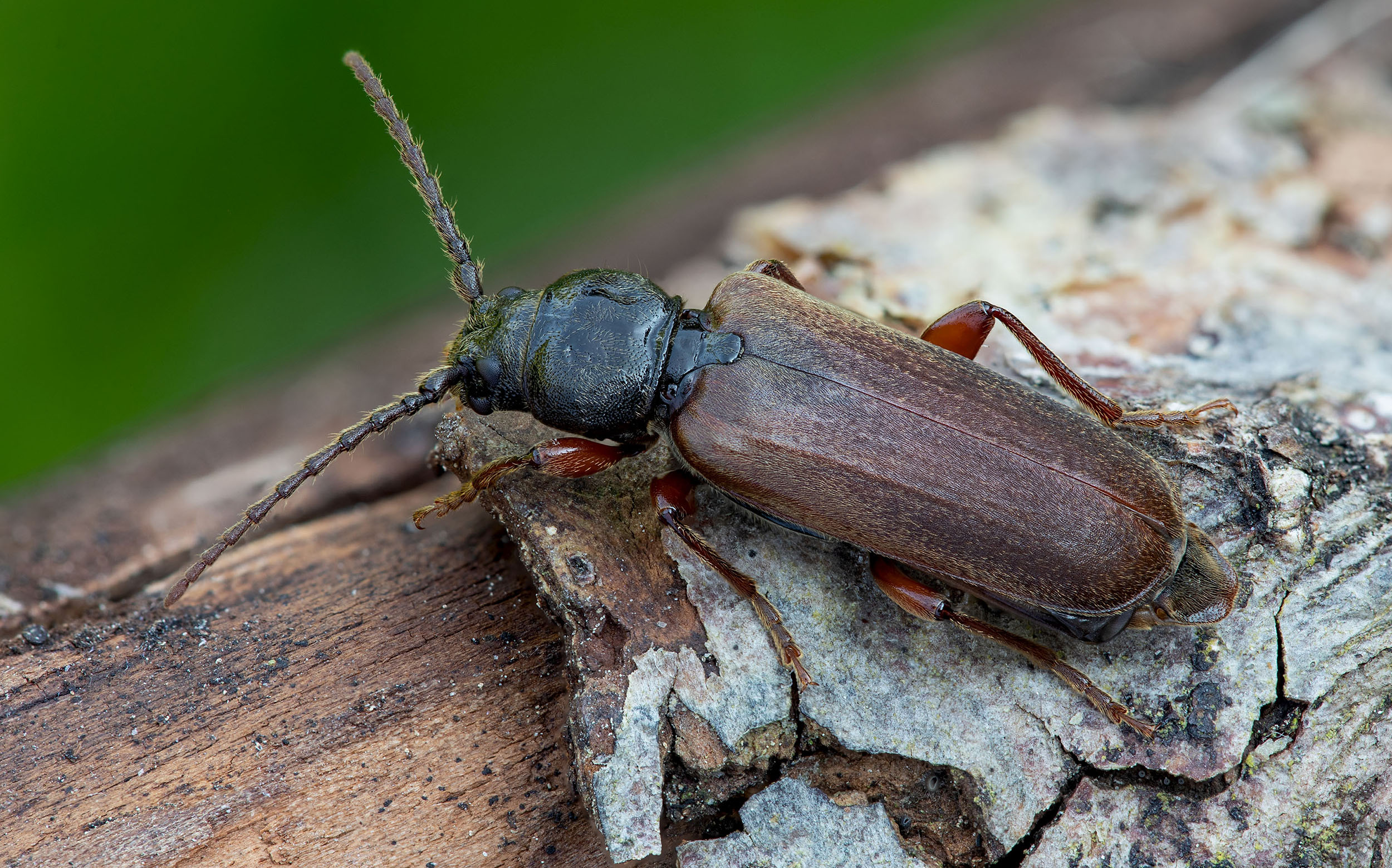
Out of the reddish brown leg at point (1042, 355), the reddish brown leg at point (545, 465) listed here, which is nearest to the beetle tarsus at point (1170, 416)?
the reddish brown leg at point (1042, 355)

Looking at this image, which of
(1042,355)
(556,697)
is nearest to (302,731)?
(556,697)

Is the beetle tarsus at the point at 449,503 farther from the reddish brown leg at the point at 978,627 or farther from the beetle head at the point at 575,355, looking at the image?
the reddish brown leg at the point at 978,627

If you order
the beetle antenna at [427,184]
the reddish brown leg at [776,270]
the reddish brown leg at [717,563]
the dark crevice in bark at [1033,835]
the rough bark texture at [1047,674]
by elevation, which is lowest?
the dark crevice in bark at [1033,835]

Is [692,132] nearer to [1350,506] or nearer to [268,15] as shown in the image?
[268,15]

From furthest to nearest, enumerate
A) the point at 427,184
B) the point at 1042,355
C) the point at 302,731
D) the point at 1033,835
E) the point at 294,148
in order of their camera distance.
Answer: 1. the point at 294,148
2. the point at 427,184
3. the point at 1042,355
4. the point at 302,731
5. the point at 1033,835

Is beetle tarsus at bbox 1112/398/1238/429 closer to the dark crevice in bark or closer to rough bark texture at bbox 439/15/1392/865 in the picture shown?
rough bark texture at bbox 439/15/1392/865

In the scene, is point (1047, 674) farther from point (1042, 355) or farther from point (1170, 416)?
point (1042, 355)
